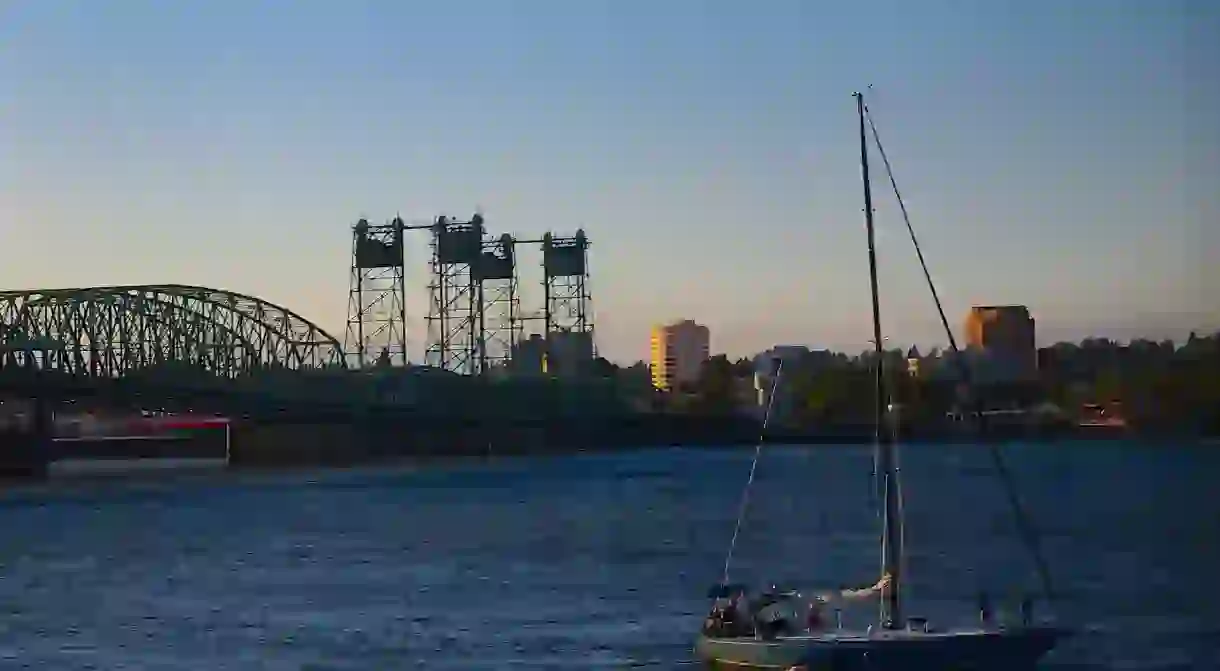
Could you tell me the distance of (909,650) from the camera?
35531 millimetres

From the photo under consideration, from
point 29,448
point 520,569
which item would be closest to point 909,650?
point 520,569

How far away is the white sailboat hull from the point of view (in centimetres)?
3560

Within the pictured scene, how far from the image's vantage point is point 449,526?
318ft

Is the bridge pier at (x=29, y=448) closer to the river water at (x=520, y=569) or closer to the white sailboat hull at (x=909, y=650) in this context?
the river water at (x=520, y=569)

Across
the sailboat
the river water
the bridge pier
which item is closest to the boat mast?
the sailboat

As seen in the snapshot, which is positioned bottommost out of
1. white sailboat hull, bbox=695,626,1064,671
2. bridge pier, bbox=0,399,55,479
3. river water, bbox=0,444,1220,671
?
river water, bbox=0,444,1220,671

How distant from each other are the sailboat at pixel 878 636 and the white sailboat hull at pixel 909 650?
0.7 inches

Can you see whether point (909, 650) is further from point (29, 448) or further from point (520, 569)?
point (29, 448)

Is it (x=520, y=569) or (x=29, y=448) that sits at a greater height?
(x=29, y=448)

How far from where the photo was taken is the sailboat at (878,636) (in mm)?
35656

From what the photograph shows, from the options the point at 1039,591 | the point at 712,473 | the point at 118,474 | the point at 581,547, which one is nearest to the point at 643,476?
the point at 712,473

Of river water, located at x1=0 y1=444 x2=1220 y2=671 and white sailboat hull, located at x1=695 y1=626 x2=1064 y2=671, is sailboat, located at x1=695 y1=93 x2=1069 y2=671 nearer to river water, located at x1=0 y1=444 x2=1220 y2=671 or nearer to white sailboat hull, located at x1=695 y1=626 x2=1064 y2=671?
white sailboat hull, located at x1=695 y1=626 x2=1064 y2=671

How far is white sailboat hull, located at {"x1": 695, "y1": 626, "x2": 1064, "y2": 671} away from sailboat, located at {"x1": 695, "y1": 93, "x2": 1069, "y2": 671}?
0.02 m

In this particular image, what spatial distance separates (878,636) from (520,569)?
112 ft
